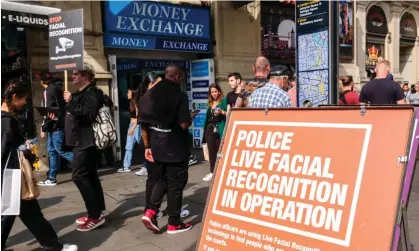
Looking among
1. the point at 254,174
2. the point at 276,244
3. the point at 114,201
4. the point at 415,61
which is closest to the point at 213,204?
the point at 254,174

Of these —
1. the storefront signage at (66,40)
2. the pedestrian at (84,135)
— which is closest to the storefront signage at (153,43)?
the storefront signage at (66,40)

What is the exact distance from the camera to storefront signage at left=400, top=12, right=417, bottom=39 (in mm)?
16191

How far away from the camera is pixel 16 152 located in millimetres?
3299

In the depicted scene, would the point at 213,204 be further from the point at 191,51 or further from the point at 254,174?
the point at 191,51

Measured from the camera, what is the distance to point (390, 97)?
5.61 meters

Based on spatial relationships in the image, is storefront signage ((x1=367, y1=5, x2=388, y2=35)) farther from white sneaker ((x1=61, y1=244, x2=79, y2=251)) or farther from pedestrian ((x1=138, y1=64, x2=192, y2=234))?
white sneaker ((x1=61, y1=244, x2=79, y2=251))

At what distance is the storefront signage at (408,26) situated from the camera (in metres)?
16.2

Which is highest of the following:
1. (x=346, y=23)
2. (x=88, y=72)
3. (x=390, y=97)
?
(x=346, y=23)

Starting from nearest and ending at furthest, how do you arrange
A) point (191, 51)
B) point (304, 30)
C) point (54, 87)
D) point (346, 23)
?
point (54, 87)
point (304, 30)
point (191, 51)
point (346, 23)

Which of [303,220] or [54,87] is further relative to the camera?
[54,87]

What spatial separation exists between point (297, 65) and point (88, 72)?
19.7ft

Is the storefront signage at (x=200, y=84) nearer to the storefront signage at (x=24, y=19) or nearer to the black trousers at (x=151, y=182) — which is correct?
the storefront signage at (x=24, y=19)

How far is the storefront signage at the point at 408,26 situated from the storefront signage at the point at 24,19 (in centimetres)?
1408

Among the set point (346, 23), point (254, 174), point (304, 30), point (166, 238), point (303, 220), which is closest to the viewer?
point (303, 220)
